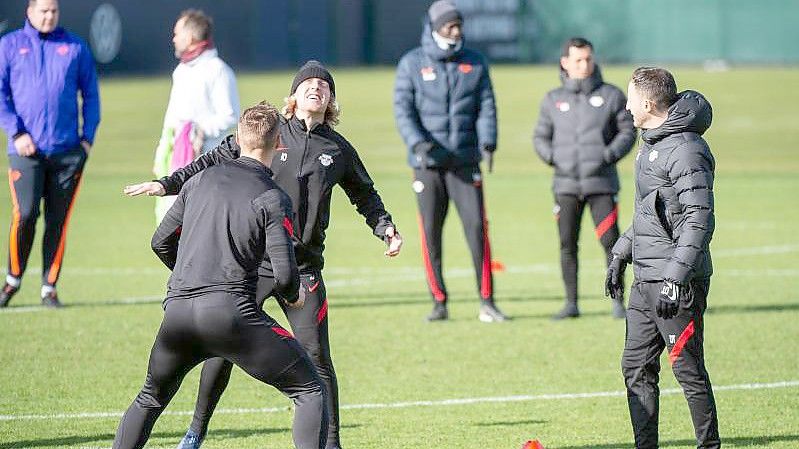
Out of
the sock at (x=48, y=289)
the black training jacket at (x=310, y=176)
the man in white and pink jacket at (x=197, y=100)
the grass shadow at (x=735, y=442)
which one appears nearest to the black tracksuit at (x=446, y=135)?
the man in white and pink jacket at (x=197, y=100)

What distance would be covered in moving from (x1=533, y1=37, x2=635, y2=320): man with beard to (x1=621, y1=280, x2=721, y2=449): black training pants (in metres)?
4.92

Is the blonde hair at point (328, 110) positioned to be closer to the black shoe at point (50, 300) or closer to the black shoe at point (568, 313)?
the black shoe at point (568, 313)

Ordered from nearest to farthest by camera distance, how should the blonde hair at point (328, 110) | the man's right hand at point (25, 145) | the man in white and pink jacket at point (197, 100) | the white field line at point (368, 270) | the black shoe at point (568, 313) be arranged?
the blonde hair at point (328, 110), the man in white and pink jacket at point (197, 100), the man's right hand at point (25, 145), the black shoe at point (568, 313), the white field line at point (368, 270)

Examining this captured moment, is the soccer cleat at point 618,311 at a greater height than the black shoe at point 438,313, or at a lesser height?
lesser

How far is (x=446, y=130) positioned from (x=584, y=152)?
1.16m

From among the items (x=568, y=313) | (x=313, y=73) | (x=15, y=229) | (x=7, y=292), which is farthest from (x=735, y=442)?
(x=7, y=292)

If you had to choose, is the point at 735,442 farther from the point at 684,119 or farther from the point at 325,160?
the point at 325,160

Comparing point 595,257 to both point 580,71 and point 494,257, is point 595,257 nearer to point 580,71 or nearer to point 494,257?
point 494,257

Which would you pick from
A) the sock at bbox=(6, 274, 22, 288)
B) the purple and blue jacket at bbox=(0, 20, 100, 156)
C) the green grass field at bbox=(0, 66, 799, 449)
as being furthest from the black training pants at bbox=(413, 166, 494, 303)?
the sock at bbox=(6, 274, 22, 288)

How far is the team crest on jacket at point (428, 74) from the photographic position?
12.2m

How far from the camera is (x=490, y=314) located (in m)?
12.0

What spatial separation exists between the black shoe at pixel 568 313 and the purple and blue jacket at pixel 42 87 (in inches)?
165

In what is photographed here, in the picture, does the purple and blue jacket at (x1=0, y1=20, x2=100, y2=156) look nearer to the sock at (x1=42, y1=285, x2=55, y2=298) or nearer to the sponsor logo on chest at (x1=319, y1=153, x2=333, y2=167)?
the sock at (x1=42, y1=285, x2=55, y2=298)

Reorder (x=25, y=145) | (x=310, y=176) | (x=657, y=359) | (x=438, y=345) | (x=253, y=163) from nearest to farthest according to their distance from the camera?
(x=253, y=163)
(x=657, y=359)
(x=310, y=176)
(x=438, y=345)
(x=25, y=145)
